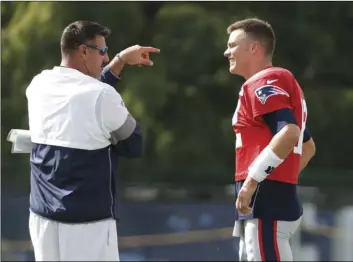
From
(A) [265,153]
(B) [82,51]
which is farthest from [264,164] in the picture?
(B) [82,51]

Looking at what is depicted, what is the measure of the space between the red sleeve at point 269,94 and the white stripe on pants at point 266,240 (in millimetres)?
527

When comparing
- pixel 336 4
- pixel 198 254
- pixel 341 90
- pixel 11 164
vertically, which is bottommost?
pixel 198 254

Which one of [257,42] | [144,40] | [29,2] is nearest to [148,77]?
[144,40]

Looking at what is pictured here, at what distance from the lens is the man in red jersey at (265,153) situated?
177 inches

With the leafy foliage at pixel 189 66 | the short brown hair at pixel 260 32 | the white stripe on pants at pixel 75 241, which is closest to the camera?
the white stripe on pants at pixel 75 241

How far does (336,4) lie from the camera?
1149 centimetres

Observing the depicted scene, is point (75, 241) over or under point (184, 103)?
under

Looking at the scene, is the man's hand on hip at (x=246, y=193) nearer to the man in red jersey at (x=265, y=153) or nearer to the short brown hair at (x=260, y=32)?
the man in red jersey at (x=265, y=153)

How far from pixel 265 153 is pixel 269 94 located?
11.2 inches

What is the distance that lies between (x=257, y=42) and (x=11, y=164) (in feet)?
24.7

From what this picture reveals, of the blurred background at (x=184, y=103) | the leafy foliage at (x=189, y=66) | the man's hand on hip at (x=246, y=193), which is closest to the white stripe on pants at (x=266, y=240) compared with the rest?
the man's hand on hip at (x=246, y=193)

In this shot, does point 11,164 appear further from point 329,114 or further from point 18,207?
point 329,114

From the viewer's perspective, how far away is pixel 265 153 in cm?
447

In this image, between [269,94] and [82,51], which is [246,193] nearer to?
[269,94]
